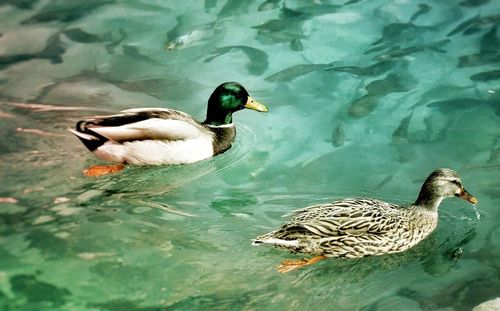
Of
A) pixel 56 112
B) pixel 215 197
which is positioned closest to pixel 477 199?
pixel 215 197

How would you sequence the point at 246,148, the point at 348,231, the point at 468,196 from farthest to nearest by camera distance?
1. the point at 246,148
2. the point at 468,196
3. the point at 348,231

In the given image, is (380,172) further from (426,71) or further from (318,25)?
(318,25)

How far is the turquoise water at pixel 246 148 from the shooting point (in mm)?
3789

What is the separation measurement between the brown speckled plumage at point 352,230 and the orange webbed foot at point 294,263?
0.03 metres

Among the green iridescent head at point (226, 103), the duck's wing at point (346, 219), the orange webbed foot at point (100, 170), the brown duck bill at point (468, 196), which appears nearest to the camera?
the duck's wing at point (346, 219)

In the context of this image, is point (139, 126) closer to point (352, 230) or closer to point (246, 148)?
point (246, 148)

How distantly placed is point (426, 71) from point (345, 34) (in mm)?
967

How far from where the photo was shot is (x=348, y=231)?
3.78 metres

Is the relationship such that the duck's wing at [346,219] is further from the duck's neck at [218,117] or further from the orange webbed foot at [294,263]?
the duck's neck at [218,117]

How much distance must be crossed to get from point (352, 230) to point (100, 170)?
1.81 metres

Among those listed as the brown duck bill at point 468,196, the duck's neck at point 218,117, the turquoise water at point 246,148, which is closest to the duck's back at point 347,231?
the turquoise water at point 246,148

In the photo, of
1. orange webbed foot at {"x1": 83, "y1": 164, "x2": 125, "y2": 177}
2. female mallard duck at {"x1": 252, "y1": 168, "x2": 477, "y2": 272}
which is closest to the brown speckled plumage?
female mallard duck at {"x1": 252, "y1": 168, "x2": 477, "y2": 272}

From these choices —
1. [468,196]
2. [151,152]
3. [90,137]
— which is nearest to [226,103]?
[151,152]

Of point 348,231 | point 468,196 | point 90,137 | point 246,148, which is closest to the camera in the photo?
point 348,231
